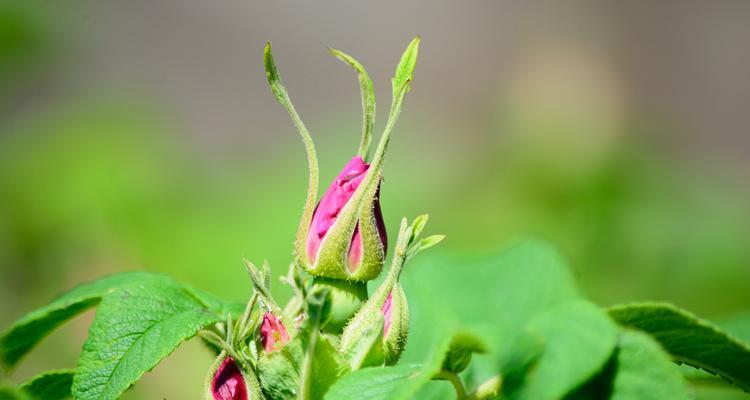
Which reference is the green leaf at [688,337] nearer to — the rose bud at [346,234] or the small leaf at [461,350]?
the small leaf at [461,350]

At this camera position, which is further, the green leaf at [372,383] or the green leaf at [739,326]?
the green leaf at [739,326]

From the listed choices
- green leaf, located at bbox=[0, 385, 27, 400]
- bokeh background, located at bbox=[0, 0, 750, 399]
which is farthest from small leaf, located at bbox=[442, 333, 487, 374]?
bokeh background, located at bbox=[0, 0, 750, 399]


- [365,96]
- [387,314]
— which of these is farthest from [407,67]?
[387,314]

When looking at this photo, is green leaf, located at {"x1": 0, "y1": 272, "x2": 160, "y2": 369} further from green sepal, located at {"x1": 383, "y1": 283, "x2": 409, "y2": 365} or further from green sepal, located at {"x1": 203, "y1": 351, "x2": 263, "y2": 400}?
green sepal, located at {"x1": 383, "y1": 283, "x2": 409, "y2": 365}

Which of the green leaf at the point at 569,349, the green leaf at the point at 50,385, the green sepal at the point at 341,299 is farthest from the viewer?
the green leaf at the point at 50,385

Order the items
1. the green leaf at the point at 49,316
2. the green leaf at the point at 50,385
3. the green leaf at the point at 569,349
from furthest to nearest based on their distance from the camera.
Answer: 1. the green leaf at the point at 49,316
2. the green leaf at the point at 50,385
3. the green leaf at the point at 569,349

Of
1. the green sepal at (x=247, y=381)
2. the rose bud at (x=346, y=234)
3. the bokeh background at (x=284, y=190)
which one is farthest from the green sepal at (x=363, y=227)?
the bokeh background at (x=284, y=190)
